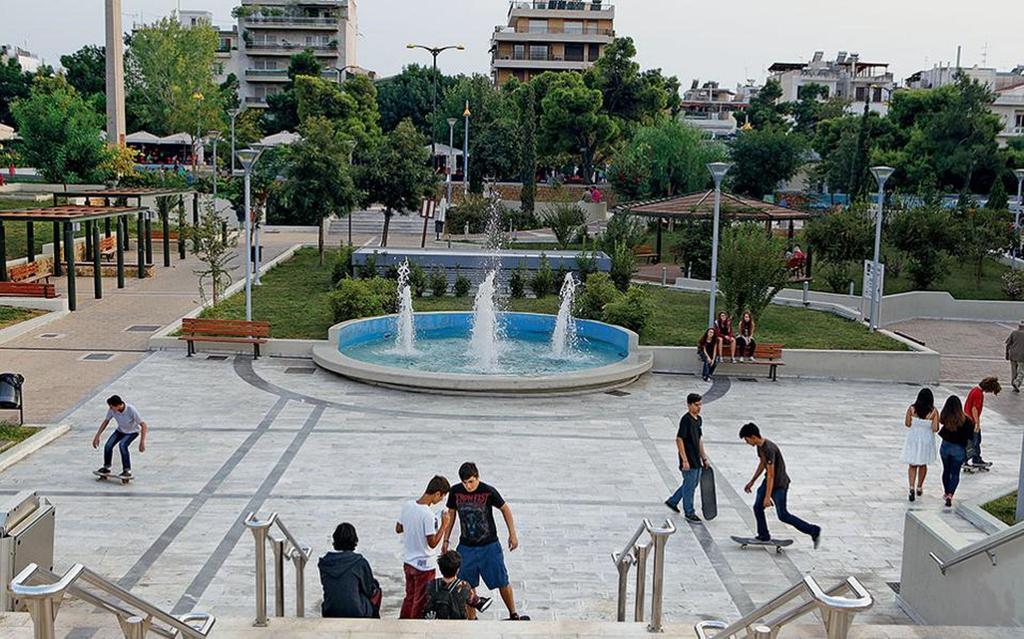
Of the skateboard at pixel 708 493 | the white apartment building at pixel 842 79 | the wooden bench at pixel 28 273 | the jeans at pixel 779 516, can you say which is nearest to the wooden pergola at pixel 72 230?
the wooden bench at pixel 28 273

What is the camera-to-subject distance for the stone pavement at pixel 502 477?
9500 millimetres

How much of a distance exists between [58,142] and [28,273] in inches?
682

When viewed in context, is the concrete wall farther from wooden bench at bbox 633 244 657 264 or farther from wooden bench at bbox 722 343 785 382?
wooden bench at bbox 633 244 657 264

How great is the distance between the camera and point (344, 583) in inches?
283

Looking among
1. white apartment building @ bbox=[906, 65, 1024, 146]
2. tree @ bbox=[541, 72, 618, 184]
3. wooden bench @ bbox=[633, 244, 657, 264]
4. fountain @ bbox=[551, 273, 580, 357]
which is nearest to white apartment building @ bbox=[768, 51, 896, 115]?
white apartment building @ bbox=[906, 65, 1024, 146]

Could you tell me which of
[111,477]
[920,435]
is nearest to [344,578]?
[111,477]

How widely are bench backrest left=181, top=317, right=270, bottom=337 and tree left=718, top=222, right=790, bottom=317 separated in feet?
31.1

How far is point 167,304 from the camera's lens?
24750mm

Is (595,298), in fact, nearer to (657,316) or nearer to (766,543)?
(657,316)

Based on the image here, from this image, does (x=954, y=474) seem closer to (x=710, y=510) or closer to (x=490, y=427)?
(x=710, y=510)

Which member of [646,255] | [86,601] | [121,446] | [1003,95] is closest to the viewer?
[86,601]

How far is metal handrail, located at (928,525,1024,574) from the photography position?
789 centimetres

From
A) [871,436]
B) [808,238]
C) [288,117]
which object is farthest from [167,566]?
[288,117]

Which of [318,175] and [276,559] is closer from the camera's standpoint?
[276,559]
